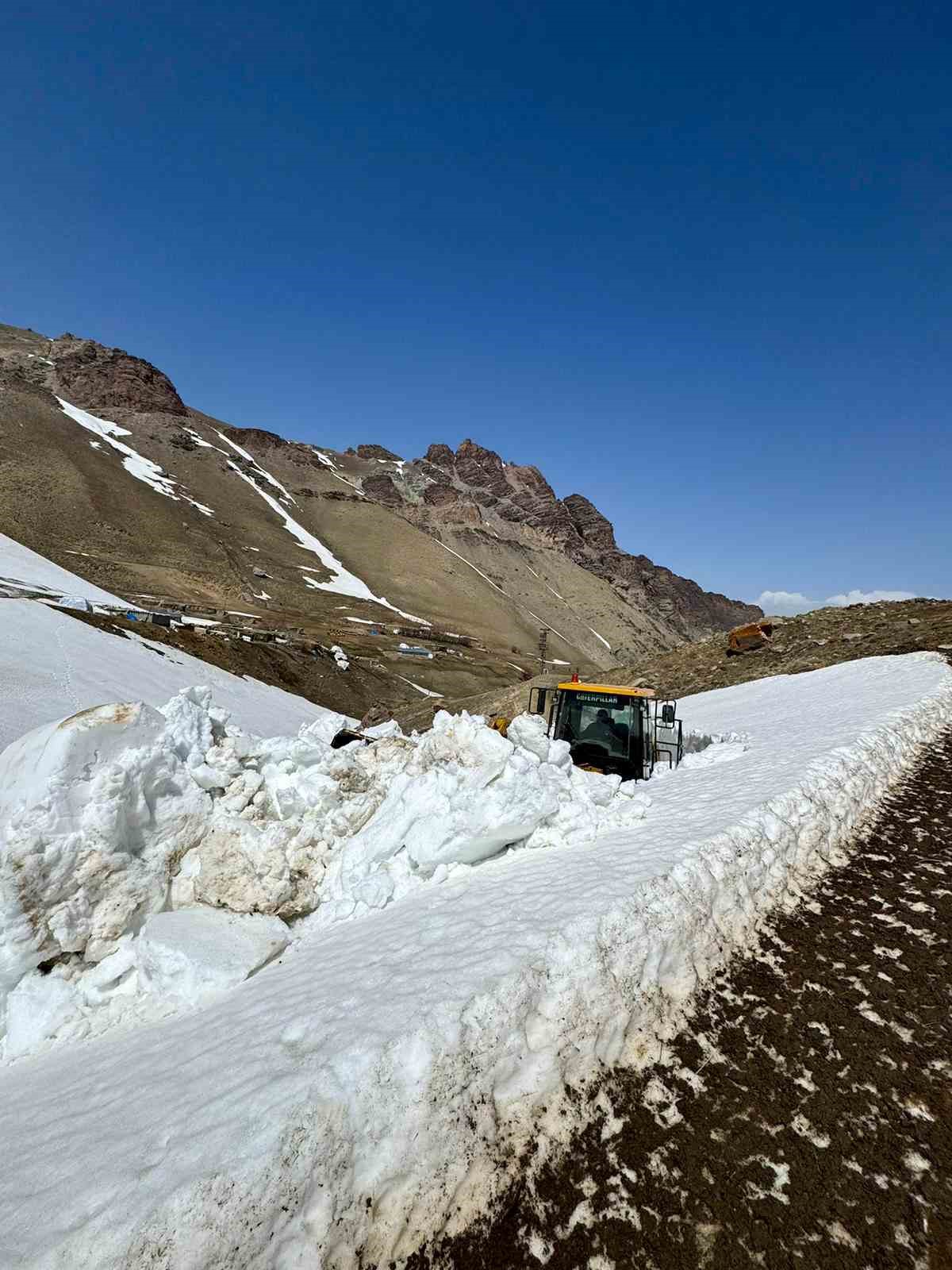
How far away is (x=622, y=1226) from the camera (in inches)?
118

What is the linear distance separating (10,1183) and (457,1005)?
2619 millimetres

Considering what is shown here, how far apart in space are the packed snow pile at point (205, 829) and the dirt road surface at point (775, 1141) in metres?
2.87

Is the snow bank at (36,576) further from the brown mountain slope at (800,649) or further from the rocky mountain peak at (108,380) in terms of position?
the rocky mountain peak at (108,380)

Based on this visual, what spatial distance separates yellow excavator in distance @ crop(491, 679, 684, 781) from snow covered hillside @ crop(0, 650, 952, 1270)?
0.96 meters

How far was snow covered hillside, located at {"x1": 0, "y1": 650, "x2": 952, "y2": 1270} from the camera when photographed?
2.74 metres

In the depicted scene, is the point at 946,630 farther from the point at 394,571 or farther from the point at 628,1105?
the point at 394,571

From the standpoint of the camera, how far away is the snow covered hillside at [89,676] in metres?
16.9

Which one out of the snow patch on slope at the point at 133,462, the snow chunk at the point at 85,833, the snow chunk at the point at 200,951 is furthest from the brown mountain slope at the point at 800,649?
the snow patch on slope at the point at 133,462

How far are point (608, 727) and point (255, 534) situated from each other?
372 feet

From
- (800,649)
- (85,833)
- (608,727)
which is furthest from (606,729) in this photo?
(800,649)

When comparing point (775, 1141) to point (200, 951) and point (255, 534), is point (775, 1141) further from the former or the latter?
point (255, 534)

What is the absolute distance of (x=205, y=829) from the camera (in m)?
6.51

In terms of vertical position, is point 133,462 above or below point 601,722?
above

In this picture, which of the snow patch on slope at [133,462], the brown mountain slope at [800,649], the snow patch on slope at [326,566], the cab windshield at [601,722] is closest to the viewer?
the cab windshield at [601,722]
